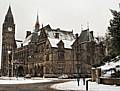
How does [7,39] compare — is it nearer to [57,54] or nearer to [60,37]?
[60,37]

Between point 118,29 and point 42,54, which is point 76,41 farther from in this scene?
point 118,29

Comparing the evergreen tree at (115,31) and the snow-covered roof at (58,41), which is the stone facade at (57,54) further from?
the evergreen tree at (115,31)

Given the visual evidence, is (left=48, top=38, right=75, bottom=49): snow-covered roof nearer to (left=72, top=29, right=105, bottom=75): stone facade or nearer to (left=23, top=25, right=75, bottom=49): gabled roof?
(left=23, top=25, right=75, bottom=49): gabled roof

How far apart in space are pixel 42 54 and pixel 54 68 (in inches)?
291

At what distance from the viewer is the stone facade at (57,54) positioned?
87.9 m

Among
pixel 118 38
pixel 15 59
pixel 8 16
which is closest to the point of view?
pixel 118 38

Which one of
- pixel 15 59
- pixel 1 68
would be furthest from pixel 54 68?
pixel 1 68

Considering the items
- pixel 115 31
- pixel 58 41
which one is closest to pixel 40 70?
pixel 58 41

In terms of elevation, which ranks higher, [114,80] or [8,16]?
[8,16]

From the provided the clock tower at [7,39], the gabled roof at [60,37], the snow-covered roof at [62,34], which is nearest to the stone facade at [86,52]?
the gabled roof at [60,37]

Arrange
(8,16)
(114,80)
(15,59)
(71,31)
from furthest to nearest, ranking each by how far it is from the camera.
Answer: (8,16), (15,59), (71,31), (114,80)

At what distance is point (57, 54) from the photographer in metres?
87.9

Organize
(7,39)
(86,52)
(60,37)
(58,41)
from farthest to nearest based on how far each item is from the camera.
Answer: (7,39) → (60,37) → (86,52) → (58,41)

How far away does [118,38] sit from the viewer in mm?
28359
